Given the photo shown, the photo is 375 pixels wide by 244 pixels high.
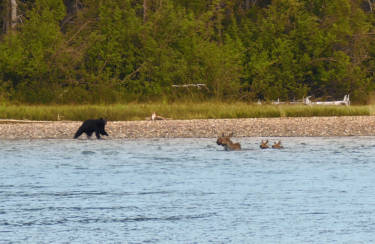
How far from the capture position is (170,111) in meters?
28.8

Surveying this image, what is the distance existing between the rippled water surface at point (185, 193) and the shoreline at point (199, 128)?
229cm

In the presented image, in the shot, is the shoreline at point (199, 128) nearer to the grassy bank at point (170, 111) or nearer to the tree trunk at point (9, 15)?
the grassy bank at point (170, 111)

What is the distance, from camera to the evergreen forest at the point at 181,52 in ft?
108

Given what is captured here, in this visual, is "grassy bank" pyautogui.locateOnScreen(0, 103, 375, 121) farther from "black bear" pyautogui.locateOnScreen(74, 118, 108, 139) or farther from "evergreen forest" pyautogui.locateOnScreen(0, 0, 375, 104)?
"black bear" pyautogui.locateOnScreen(74, 118, 108, 139)

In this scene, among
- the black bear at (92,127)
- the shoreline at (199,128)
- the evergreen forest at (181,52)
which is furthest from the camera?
the evergreen forest at (181,52)

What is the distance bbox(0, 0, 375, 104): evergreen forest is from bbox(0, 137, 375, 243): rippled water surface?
10.8 metres

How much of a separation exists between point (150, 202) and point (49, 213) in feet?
5.76

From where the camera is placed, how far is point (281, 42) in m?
36.7

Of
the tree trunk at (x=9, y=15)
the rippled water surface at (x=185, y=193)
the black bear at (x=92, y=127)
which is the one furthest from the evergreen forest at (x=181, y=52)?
the rippled water surface at (x=185, y=193)

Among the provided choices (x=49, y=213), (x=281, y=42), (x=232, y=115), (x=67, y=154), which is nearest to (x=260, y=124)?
(x=232, y=115)

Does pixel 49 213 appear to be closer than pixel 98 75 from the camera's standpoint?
Yes

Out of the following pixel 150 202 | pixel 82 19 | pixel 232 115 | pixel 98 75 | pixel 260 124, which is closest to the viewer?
pixel 150 202

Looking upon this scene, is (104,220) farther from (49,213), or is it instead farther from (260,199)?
(260,199)

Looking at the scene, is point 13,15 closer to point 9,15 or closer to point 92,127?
point 9,15
